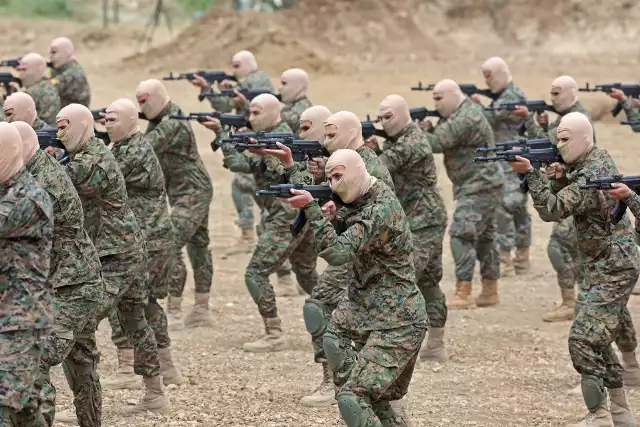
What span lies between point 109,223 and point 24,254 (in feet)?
6.34

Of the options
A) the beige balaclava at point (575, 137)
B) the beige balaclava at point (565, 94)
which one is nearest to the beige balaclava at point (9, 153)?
the beige balaclava at point (575, 137)

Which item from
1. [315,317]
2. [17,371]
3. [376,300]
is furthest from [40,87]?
[17,371]

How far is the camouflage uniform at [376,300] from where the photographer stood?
7.62 m

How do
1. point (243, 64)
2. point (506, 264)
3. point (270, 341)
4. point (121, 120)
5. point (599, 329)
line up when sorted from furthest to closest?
point (243, 64), point (506, 264), point (270, 341), point (121, 120), point (599, 329)

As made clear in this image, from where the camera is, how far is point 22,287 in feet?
23.8

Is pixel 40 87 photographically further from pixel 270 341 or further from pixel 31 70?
pixel 270 341

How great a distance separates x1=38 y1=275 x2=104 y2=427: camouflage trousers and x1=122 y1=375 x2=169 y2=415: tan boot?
122 cm

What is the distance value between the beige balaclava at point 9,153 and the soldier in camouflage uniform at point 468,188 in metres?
6.08

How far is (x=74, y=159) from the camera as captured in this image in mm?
8859

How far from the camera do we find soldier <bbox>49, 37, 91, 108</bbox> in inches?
642

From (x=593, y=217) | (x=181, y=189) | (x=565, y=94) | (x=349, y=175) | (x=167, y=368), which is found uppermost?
(x=349, y=175)

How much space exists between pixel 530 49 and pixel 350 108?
8.43 meters

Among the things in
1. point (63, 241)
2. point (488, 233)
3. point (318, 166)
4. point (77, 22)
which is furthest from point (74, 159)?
point (77, 22)

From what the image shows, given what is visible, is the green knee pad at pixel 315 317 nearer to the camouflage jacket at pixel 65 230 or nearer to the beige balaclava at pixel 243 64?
the camouflage jacket at pixel 65 230
